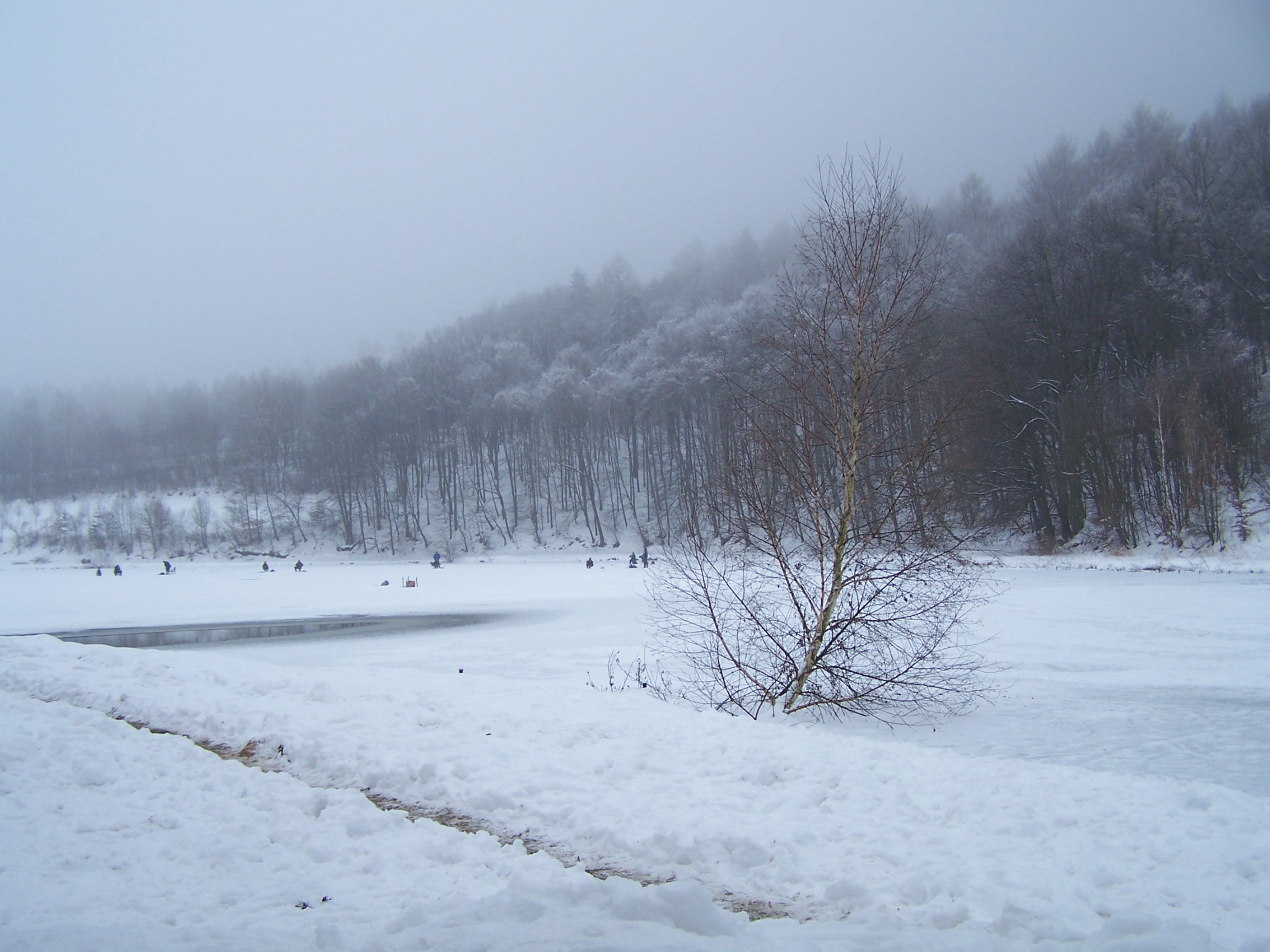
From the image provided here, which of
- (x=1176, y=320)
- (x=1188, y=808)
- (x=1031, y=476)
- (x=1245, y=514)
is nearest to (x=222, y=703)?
(x=1188, y=808)

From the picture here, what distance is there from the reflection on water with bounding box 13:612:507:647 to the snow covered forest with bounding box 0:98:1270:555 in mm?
8595

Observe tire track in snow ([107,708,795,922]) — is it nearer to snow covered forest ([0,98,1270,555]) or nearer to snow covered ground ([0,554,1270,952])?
snow covered ground ([0,554,1270,952])

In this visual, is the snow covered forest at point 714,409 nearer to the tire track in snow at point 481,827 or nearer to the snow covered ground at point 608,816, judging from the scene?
the snow covered ground at point 608,816

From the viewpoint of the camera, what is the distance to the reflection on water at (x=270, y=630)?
1925 centimetres

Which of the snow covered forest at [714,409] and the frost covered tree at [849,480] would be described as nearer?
the frost covered tree at [849,480]

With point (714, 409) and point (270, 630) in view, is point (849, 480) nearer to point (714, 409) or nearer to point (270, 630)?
point (270, 630)

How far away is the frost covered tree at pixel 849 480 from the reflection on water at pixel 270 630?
13.4m

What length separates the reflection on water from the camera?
63.2ft

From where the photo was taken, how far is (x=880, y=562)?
28.4 ft

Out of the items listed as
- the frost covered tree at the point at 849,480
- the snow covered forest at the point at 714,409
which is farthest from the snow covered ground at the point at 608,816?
the snow covered forest at the point at 714,409

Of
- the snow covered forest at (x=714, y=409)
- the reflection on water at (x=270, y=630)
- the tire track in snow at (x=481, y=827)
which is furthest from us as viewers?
the snow covered forest at (x=714, y=409)

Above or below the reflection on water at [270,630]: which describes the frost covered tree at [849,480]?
above

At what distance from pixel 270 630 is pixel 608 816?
19.0 meters

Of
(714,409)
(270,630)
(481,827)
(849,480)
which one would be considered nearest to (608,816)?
(481,827)
